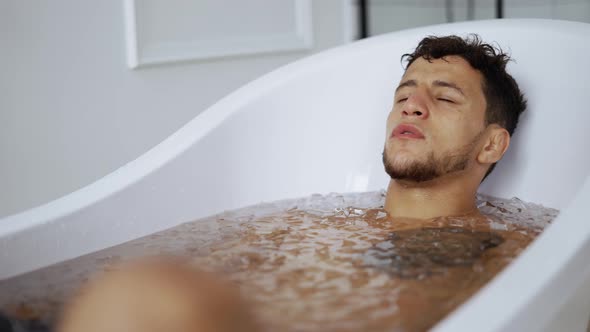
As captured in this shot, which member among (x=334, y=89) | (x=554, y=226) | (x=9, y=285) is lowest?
(x=9, y=285)

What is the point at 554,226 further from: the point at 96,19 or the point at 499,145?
the point at 96,19

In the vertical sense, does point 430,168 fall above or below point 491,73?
below

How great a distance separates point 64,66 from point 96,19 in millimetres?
172

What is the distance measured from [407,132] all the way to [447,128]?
2.9 inches

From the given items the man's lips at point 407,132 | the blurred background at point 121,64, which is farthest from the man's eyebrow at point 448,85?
the blurred background at point 121,64

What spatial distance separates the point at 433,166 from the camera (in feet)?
4.87

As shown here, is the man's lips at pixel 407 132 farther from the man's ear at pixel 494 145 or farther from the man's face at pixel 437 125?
the man's ear at pixel 494 145

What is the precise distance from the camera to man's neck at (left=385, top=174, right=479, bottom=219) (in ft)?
4.98

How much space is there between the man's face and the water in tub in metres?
0.11

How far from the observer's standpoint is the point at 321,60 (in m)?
1.87

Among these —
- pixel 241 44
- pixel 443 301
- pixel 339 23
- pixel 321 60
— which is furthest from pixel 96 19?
pixel 443 301

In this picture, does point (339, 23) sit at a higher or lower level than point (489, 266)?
higher

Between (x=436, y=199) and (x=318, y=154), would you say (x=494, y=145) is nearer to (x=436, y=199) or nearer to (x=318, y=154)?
(x=436, y=199)

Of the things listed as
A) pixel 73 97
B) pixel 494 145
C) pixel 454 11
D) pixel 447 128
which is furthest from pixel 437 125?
pixel 454 11
